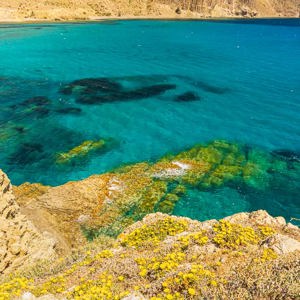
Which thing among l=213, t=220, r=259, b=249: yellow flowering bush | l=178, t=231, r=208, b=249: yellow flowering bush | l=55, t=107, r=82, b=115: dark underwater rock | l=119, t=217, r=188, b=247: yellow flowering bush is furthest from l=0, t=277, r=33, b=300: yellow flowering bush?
l=55, t=107, r=82, b=115: dark underwater rock

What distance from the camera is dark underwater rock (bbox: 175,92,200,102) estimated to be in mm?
43362

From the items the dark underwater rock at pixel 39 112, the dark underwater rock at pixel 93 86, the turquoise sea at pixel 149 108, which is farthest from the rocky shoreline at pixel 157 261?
the dark underwater rock at pixel 93 86

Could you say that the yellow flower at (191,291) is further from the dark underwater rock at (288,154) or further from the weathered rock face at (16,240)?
the dark underwater rock at (288,154)

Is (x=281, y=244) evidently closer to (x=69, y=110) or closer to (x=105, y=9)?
(x=69, y=110)

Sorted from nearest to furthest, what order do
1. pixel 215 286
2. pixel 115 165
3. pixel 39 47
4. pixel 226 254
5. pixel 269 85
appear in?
pixel 215 286 < pixel 226 254 < pixel 115 165 < pixel 269 85 < pixel 39 47

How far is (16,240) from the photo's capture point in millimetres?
13789

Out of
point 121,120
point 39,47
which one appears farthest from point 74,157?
point 39,47

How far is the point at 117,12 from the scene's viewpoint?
151m

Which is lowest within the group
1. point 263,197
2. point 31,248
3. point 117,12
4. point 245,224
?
point 263,197

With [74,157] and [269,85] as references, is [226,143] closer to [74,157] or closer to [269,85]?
[74,157]

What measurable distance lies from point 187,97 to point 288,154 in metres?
18.4

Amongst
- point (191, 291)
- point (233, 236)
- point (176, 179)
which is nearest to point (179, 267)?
point (191, 291)

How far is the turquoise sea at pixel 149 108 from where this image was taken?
25.4 meters

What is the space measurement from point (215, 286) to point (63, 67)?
55.6 meters
